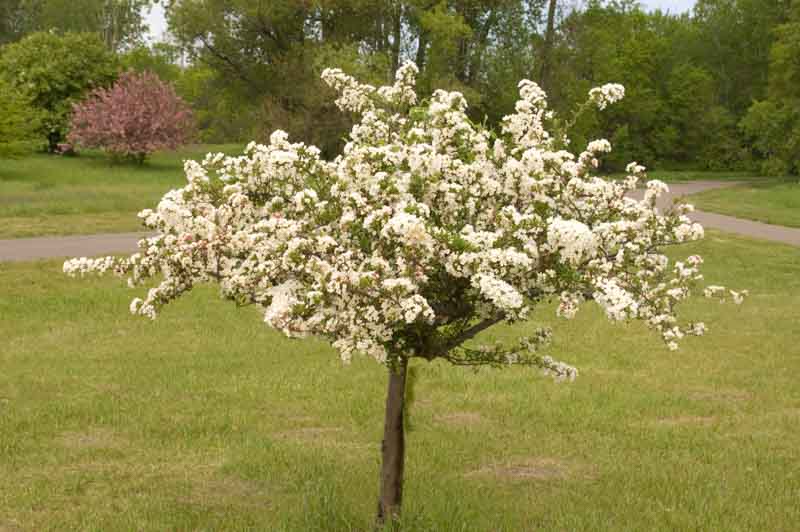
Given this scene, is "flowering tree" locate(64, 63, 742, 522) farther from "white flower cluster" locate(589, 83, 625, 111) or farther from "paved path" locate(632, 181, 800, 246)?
"paved path" locate(632, 181, 800, 246)

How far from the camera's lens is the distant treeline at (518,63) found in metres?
39.3

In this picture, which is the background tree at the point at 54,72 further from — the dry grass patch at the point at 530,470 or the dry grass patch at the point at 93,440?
the dry grass patch at the point at 530,470

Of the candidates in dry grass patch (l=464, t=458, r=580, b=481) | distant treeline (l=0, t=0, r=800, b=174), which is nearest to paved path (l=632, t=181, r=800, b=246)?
distant treeline (l=0, t=0, r=800, b=174)

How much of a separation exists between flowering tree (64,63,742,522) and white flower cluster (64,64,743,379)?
0.4 inches

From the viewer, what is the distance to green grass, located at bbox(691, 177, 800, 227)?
27536 millimetres

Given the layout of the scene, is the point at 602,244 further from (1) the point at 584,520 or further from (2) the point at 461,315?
(1) the point at 584,520

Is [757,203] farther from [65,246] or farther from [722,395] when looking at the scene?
[722,395]

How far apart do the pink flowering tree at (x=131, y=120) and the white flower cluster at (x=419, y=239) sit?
28.5 meters

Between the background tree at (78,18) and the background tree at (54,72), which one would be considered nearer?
the background tree at (54,72)

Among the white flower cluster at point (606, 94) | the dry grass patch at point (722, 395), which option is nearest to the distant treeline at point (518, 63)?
the dry grass patch at point (722, 395)

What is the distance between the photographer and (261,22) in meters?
40.6

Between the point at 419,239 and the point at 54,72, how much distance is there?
34562 millimetres

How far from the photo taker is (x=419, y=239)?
4.64 m

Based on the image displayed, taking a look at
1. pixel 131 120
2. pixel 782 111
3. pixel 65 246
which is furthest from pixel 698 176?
pixel 65 246
